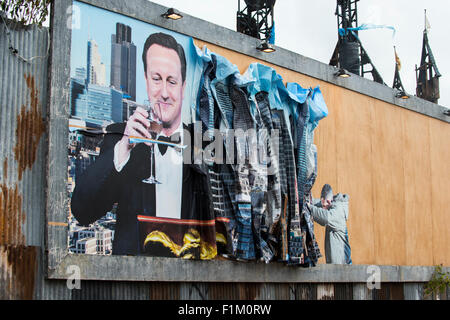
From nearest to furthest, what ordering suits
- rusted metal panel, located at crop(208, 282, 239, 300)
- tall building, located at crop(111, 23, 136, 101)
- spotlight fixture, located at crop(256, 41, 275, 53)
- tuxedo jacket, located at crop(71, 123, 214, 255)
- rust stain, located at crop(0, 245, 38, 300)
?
rust stain, located at crop(0, 245, 38, 300) → tuxedo jacket, located at crop(71, 123, 214, 255) → tall building, located at crop(111, 23, 136, 101) → rusted metal panel, located at crop(208, 282, 239, 300) → spotlight fixture, located at crop(256, 41, 275, 53)

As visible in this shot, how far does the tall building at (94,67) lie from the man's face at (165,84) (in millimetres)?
903

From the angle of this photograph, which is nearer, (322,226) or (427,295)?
(322,226)

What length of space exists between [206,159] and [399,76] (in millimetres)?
14625

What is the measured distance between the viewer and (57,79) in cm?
941

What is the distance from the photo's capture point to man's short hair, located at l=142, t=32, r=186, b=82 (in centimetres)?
1077

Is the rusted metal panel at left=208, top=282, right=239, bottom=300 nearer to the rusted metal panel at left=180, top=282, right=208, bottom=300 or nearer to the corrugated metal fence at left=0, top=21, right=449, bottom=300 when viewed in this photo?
the rusted metal panel at left=180, top=282, right=208, bottom=300

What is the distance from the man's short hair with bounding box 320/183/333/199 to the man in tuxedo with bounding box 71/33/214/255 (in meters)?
3.27

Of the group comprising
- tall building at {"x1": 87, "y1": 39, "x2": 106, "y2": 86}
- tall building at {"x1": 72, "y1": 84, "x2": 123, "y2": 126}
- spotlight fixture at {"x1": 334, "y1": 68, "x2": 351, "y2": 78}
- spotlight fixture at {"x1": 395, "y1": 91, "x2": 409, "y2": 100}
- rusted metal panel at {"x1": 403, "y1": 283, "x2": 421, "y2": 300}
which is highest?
spotlight fixture at {"x1": 334, "y1": 68, "x2": 351, "y2": 78}

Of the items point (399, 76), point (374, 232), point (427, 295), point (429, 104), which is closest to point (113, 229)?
point (374, 232)

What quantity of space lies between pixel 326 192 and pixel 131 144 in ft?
15.3

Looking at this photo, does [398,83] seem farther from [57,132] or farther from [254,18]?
[57,132]

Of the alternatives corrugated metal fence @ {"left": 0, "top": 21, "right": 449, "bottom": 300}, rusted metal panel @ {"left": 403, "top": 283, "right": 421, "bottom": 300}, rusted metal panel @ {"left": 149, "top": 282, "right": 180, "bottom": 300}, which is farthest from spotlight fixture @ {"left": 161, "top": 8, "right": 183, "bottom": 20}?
rusted metal panel @ {"left": 403, "top": 283, "right": 421, "bottom": 300}

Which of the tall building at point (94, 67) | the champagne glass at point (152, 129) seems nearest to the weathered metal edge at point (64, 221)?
the tall building at point (94, 67)
